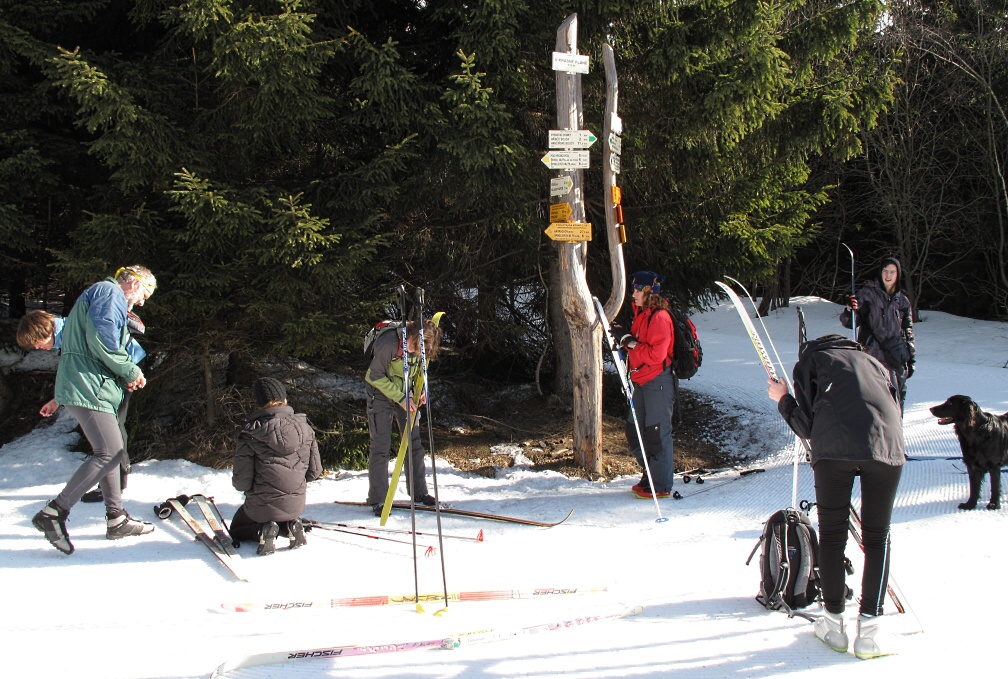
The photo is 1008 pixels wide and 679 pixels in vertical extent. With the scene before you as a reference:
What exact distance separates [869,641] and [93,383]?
15.1 ft

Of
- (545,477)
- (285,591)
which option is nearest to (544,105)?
(545,477)

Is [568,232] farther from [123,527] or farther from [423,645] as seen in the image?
[123,527]

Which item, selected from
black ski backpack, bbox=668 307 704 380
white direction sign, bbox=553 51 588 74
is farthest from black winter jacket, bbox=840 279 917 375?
white direction sign, bbox=553 51 588 74

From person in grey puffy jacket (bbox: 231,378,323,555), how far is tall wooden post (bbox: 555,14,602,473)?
288 centimetres

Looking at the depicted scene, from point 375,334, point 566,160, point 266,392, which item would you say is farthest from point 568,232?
point 266,392

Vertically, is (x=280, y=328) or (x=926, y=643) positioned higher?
(x=280, y=328)

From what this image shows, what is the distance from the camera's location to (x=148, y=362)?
7.14 metres

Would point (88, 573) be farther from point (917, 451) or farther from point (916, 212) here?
point (916, 212)

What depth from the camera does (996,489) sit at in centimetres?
498

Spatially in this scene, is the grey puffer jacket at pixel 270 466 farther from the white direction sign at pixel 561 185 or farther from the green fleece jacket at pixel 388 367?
the white direction sign at pixel 561 185

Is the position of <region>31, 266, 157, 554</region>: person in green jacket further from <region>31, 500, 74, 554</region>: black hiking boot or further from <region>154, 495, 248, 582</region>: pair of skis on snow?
<region>154, 495, 248, 582</region>: pair of skis on snow

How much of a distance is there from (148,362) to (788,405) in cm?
619

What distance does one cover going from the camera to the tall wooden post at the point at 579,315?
21.0 feet

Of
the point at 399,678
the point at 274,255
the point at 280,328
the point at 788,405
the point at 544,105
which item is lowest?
the point at 399,678
